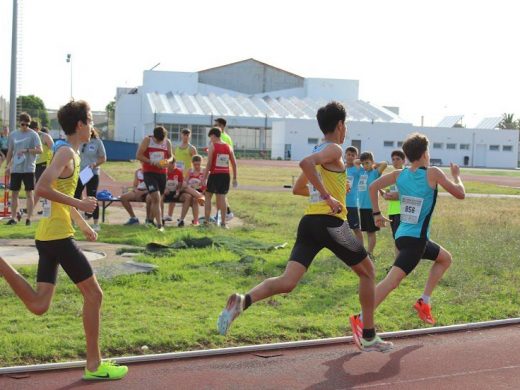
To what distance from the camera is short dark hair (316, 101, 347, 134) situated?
20.3ft

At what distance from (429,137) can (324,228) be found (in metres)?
88.3

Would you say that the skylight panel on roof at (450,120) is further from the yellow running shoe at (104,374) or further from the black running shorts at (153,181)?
the yellow running shoe at (104,374)

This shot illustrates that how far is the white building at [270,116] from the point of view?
288ft

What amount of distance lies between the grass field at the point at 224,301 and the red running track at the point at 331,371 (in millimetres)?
464

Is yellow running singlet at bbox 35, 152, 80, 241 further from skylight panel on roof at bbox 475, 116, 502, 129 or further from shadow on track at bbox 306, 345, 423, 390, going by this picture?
skylight panel on roof at bbox 475, 116, 502, 129

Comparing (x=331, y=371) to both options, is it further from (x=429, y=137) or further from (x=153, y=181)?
(x=429, y=137)

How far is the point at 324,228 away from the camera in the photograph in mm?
6125

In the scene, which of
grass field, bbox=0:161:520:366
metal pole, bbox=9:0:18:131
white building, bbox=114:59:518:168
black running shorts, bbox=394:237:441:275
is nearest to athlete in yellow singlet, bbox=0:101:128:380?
grass field, bbox=0:161:520:366

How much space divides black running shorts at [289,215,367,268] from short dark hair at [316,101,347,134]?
2.36 ft

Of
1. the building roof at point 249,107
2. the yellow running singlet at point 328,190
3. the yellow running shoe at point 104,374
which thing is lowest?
the yellow running shoe at point 104,374

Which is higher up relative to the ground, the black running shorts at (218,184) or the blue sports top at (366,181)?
the blue sports top at (366,181)

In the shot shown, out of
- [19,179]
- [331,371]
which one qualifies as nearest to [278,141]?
[19,179]

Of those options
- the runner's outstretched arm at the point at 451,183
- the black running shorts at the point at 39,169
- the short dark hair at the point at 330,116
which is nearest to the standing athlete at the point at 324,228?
the short dark hair at the point at 330,116

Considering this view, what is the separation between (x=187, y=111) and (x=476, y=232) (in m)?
74.9
